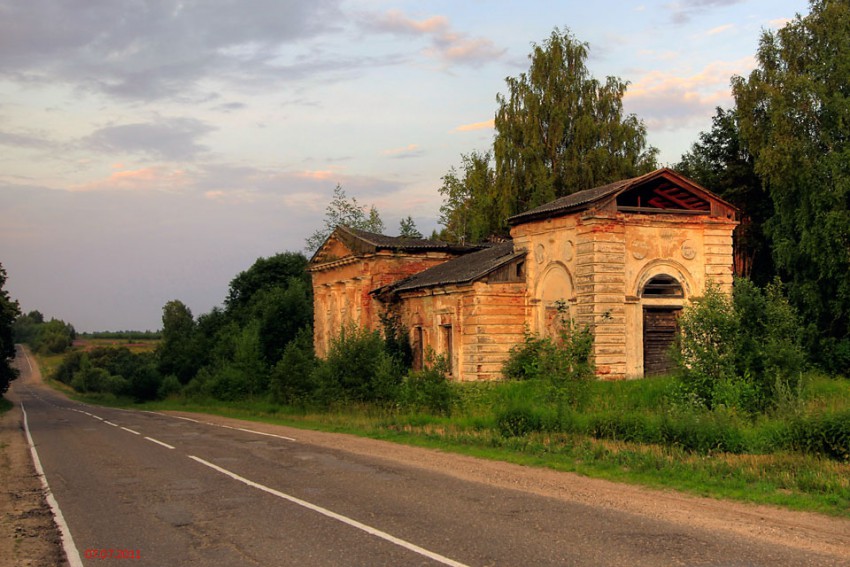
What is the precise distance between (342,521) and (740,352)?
13.0 m

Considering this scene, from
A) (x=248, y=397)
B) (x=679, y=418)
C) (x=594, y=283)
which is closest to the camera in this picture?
(x=679, y=418)

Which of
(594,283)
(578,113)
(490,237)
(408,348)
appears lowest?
(408,348)

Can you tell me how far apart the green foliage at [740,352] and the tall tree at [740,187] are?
20.0 metres

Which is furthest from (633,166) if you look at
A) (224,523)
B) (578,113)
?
(224,523)

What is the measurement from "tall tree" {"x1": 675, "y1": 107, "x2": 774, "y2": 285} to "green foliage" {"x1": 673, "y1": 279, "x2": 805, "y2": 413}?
1999 cm

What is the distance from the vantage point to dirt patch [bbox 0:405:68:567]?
8031 millimetres

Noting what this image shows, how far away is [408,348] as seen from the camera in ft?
115

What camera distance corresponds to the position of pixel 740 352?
18781 millimetres

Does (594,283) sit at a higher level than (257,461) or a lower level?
higher

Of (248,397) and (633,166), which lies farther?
(633,166)

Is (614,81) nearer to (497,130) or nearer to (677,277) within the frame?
Result: (497,130)

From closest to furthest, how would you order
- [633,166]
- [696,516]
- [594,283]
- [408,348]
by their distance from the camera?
[696,516] → [594,283] → [408,348] → [633,166]

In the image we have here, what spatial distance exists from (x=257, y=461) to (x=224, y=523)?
223 inches

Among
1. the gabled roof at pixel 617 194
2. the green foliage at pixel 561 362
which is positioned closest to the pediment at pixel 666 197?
the gabled roof at pixel 617 194
